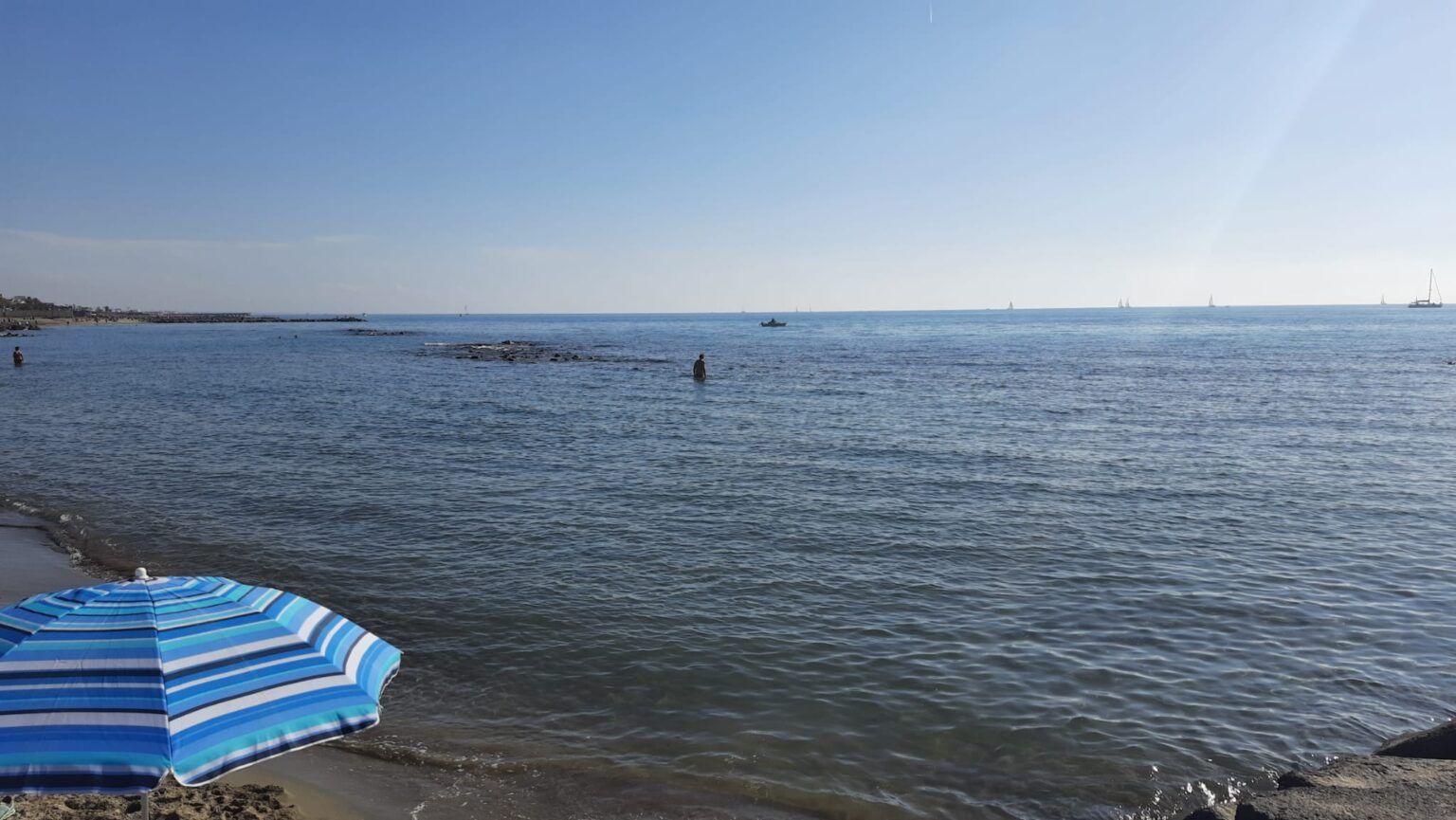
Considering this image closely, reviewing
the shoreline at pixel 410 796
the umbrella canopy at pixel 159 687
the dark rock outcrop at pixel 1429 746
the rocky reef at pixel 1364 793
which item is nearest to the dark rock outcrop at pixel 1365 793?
the rocky reef at pixel 1364 793

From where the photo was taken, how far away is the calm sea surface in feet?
31.3

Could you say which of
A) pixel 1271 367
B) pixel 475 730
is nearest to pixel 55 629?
pixel 475 730

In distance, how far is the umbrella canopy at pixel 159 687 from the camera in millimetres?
5148

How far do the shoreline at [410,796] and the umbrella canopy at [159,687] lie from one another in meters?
2.88

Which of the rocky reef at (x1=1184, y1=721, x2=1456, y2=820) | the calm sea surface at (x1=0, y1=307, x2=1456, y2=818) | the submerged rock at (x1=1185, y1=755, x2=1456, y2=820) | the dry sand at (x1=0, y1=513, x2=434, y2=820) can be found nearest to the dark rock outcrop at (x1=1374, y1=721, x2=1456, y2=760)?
the rocky reef at (x1=1184, y1=721, x2=1456, y2=820)

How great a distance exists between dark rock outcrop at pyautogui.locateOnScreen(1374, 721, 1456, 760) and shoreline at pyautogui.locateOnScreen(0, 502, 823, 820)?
597 centimetres

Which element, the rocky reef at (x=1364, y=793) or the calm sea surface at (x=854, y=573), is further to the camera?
the calm sea surface at (x=854, y=573)

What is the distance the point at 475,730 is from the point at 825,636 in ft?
16.8

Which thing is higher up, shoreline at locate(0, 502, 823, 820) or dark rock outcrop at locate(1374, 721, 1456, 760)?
dark rock outcrop at locate(1374, 721, 1456, 760)

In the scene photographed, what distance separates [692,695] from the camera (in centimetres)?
1061

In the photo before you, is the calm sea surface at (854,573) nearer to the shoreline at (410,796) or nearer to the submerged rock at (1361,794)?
the shoreline at (410,796)

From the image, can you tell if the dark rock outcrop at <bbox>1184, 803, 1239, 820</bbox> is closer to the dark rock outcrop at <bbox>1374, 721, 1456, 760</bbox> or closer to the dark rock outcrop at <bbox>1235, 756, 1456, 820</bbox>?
the dark rock outcrop at <bbox>1235, 756, 1456, 820</bbox>

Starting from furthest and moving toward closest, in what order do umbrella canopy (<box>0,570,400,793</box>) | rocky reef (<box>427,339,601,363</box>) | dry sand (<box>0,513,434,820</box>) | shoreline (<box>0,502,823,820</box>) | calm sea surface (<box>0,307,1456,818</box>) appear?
rocky reef (<box>427,339,601,363</box>) → calm sea surface (<box>0,307,1456,818</box>) → shoreline (<box>0,502,823,820</box>) → dry sand (<box>0,513,434,820</box>) → umbrella canopy (<box>0,570,400,793</box>)

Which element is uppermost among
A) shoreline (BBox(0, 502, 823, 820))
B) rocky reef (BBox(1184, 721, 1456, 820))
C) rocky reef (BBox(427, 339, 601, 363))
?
rocky reef (BBox(427, 339, 601, 363))
